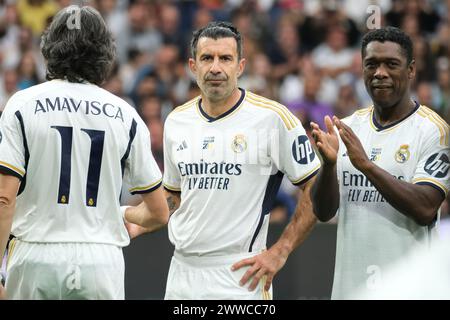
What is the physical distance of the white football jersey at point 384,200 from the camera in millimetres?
6191

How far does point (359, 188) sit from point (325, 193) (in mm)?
291

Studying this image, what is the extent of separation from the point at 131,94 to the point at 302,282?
16.0 feet

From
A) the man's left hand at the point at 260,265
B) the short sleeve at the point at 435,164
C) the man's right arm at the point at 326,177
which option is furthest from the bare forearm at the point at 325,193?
the short sleeve at the point at 435,164

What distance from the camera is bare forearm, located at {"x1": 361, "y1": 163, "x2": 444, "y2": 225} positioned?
5.91m

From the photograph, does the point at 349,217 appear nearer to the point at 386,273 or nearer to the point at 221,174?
the point at 386,273

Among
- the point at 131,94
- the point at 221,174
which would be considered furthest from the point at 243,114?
the point at 131,94

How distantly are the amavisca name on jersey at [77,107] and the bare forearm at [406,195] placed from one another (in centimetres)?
154

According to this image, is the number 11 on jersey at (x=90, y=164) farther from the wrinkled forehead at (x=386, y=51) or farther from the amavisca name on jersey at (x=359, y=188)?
the wrinkled forehead at (x=386, y=51)

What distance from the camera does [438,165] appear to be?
614cm

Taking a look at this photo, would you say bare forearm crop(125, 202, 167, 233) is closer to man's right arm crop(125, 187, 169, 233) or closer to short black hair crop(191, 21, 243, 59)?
man's right arm crop(125, 187, 169, 233)

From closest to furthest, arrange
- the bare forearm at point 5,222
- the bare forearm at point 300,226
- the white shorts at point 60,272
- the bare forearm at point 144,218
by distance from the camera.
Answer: the bare forearm at point 5,222 < the white shorts at point 60,272 < the bare forearm at point 144,218 < the bare forearm at point 300,226

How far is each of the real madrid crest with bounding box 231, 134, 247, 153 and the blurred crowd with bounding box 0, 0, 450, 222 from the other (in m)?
5.70

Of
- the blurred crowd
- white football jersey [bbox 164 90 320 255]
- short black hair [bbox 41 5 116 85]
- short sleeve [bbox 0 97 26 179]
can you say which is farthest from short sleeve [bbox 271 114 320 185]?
the blurred crowd

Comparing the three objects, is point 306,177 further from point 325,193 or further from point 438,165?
point 438,165
